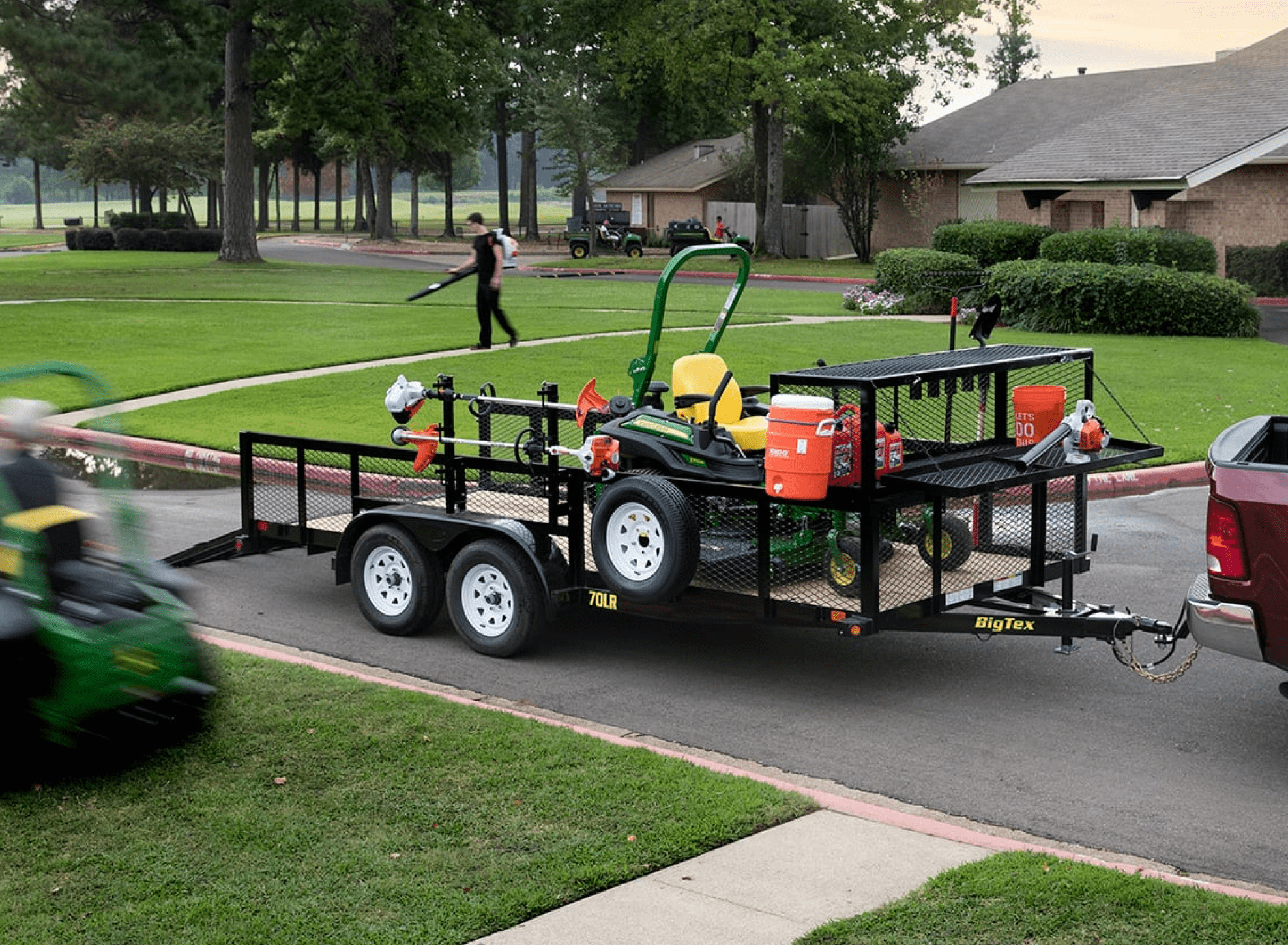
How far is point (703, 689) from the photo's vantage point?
842 cm

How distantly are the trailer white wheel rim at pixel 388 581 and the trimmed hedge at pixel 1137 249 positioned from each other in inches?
897

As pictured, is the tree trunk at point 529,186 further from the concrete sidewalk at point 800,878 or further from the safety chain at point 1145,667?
the concrete sidewalk at point 800,878

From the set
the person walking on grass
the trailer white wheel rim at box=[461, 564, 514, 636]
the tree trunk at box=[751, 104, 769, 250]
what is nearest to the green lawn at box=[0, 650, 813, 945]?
the trailer white wheel rim at box=[461, 564, 514, 636]

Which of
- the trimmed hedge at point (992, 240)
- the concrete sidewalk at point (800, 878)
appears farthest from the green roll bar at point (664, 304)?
the trimmed hedge at point (992, 240)

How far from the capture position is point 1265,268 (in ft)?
123

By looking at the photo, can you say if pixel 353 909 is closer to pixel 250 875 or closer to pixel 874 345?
pixel 250 875

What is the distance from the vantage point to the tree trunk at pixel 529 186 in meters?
75.8

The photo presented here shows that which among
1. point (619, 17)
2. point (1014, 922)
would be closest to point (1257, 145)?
point (619, 17)

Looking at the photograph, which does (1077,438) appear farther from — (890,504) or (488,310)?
(488,310)

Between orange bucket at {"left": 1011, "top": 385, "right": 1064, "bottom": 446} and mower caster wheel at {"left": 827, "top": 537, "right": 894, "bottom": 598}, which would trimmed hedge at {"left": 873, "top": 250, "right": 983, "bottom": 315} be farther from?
mower caster wheel at {"left": 827, "top": 537, "right": 894, "bottom": 598}

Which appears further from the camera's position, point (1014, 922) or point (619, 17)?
point (619, 17)

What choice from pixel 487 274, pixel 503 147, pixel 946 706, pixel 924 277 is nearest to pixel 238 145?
pixel 924 277

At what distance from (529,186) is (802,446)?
Result: 232 ft

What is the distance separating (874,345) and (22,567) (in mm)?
18886
